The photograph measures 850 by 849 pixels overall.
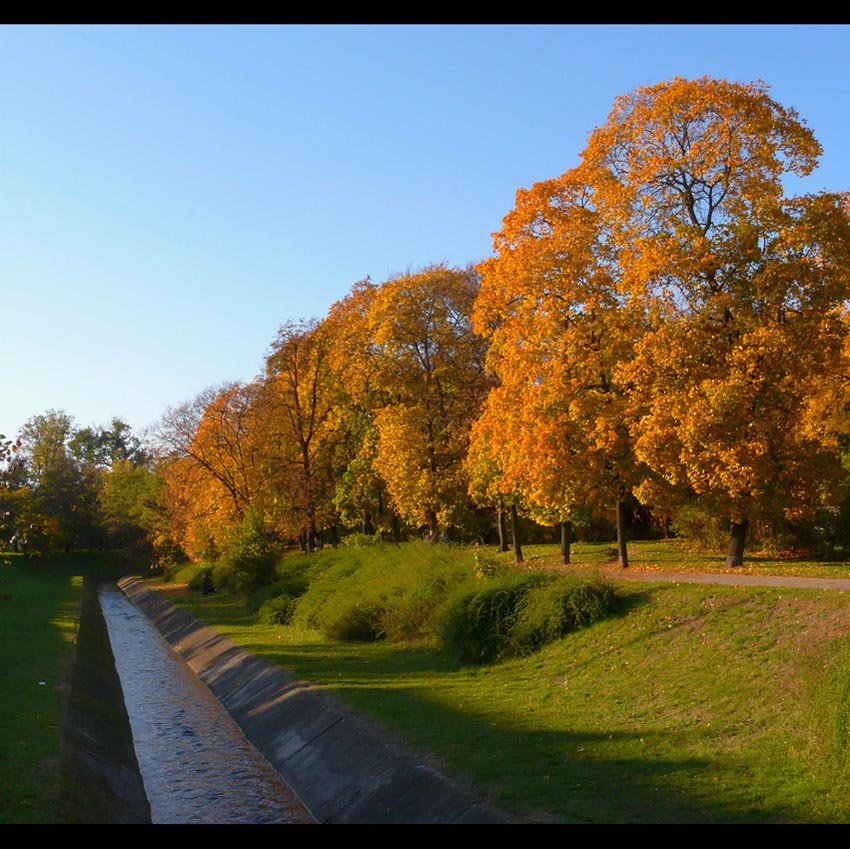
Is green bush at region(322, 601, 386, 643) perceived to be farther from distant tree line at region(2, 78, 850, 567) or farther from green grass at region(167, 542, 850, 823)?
distant tree line at region(2, 78, 850, 567)

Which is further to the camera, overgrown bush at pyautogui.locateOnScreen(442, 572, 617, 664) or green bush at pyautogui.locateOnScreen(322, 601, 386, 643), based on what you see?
green bush at pyautogui.locateOnScreen(322, 601, 386, 643)

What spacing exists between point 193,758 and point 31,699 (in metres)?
3.82

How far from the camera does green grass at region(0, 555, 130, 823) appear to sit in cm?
1191

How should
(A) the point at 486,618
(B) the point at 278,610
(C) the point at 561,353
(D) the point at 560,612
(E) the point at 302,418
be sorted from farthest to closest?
(E) the point at 302,418 < (B) the point at 278,610 < (C) the point at 561,353 < (A) the point at 486,618 < (D) the point at 560,612

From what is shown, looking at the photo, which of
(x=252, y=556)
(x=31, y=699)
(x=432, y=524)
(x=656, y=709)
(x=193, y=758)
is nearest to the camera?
(x=656, y=709)

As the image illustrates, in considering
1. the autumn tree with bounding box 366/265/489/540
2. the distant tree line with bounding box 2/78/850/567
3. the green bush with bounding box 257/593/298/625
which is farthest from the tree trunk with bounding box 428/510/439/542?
the green bush with bounding box 257/593/298/625

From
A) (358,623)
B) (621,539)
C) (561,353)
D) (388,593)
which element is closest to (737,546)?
(621,539)

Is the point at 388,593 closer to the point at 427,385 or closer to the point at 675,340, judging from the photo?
the point at 675,340

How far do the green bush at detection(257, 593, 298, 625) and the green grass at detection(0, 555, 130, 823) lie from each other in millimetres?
7103

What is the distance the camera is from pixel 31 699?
19188 millimetres

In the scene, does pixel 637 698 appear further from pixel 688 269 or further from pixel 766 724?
pixel 688 269

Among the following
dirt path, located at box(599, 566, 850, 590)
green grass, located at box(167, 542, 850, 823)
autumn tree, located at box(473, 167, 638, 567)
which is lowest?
green grass, located at box(167, 542, 850, 823)

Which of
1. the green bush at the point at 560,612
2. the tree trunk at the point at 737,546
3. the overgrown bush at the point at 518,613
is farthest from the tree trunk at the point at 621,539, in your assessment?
the green bush at the point at 560,612
